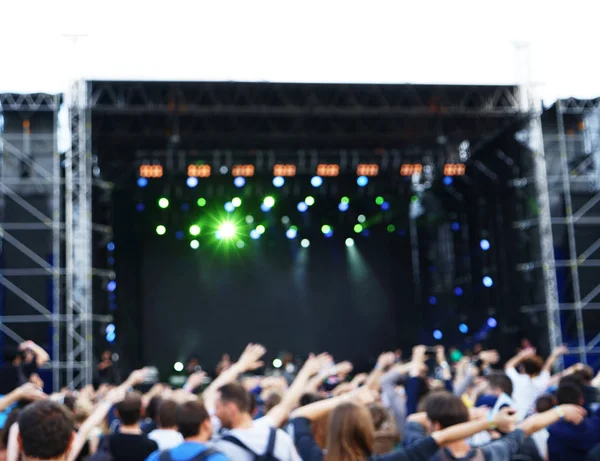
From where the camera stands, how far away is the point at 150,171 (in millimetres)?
18062

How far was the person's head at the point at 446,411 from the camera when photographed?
3340 millimetres

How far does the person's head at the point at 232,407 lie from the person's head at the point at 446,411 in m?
0.73

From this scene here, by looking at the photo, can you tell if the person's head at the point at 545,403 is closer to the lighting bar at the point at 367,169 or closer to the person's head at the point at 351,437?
the person's head at the point at 351,437

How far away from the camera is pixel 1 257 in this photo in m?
15.5

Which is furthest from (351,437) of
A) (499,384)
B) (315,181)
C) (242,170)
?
(315,181)

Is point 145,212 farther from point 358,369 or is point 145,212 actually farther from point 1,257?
point 358,369

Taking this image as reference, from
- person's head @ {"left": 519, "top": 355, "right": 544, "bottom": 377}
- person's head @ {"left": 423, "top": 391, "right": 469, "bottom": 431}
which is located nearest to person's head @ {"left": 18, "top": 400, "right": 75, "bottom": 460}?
person's head @ {"left": 423, "top": 391, "right": 469, "bottom": 431}

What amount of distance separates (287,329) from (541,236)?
7642mm

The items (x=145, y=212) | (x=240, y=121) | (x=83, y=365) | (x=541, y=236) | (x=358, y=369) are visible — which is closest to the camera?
(x=83, y=365)

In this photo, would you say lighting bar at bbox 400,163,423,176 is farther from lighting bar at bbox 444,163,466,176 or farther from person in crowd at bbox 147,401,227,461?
person in crowd at bbox 147,401,227,461

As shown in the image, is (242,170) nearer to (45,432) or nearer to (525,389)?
(525,389)

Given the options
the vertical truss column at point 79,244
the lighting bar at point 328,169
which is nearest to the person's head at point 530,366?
the vertical truss column at point 79,244

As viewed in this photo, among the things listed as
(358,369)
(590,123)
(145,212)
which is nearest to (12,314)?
(145,212)

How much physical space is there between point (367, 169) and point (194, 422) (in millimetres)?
15557
